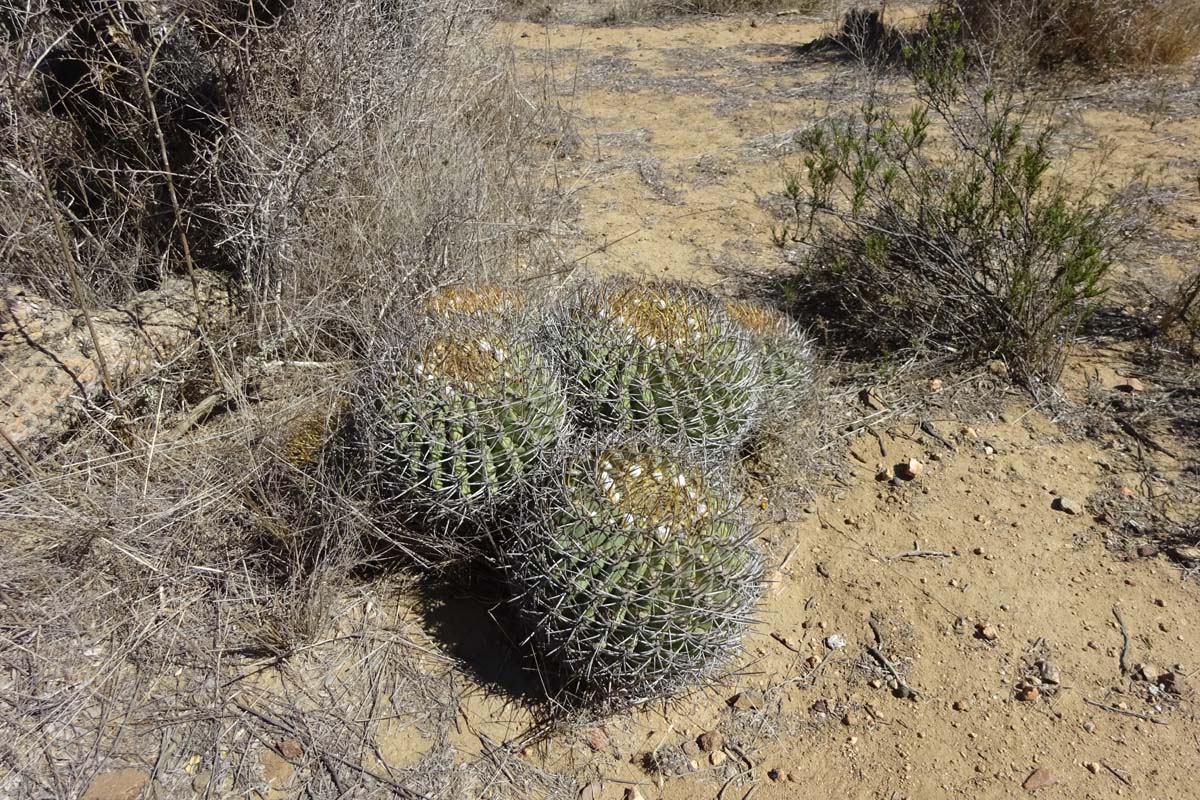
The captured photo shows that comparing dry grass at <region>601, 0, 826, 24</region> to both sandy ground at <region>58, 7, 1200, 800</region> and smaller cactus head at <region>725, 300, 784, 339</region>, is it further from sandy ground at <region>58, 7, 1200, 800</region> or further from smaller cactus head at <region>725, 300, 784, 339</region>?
smaller cactus head at <region>725, 300, 784, 339</region>

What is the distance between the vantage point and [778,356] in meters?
3.10

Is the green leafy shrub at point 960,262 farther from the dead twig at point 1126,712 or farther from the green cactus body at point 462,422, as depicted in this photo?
the green cactus body at point 462,422

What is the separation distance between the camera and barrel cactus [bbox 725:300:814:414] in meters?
3.05

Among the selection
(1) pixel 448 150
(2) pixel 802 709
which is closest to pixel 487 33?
(1) pixel 448 150

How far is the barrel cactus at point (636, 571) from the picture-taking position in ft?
6.95

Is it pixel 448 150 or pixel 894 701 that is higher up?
pixel 448 150

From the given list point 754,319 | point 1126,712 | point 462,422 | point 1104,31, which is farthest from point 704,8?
point 1126,712

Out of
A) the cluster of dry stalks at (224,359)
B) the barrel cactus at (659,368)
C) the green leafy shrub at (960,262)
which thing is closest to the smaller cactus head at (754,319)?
the barrel cactus at (659,368)

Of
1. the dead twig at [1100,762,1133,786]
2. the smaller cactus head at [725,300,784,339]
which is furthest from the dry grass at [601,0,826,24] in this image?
the dead twig at [1100,762,1133,786]

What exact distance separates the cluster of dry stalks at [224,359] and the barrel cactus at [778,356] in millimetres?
1419

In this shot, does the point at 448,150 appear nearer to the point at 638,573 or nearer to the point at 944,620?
the point at 638,573

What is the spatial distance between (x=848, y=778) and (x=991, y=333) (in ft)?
7.36

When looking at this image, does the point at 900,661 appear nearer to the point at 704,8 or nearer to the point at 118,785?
the point at 118,785

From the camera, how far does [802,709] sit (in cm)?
246
